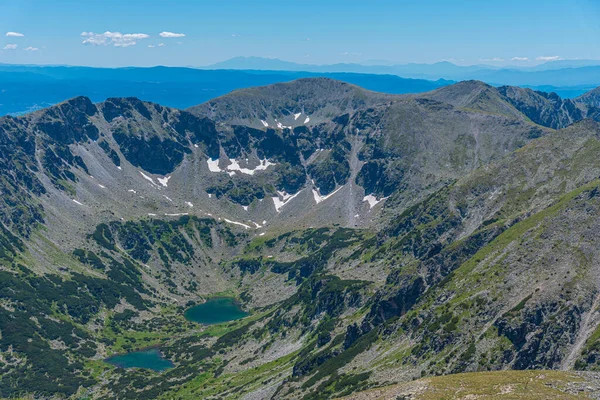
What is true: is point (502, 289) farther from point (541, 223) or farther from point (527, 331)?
point (541, 223)

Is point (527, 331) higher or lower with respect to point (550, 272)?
lower

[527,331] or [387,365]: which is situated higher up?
[527,331]

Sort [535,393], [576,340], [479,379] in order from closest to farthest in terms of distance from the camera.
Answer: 1. [535,393]
2. [479,379]
3. [576,340]

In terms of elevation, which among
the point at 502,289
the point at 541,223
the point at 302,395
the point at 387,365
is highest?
the point at 541,223

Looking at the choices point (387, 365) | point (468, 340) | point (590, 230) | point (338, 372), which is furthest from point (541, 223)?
point (338, 372)

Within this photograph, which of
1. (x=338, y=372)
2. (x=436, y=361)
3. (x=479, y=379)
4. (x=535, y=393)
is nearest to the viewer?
(x=535, y=393)

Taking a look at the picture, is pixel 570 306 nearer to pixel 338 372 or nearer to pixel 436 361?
pixel 436 361

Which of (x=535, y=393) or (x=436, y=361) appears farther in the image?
(x=436, y=361)

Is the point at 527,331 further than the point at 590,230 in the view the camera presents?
No

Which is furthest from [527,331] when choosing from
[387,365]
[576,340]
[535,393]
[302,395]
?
[302,395]
